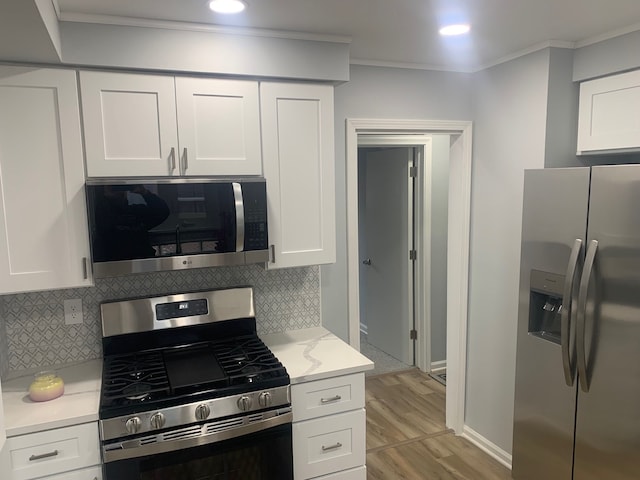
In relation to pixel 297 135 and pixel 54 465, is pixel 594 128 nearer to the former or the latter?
pixel 297 135

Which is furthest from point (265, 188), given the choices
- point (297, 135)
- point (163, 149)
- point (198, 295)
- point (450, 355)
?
point (450, 355)

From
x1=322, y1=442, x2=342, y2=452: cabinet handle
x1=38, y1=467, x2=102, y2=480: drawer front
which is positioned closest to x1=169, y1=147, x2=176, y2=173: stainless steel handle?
x1=38, y1=467, x2=102, y2=480: drawer front

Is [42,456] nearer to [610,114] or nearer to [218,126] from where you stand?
[218,126]

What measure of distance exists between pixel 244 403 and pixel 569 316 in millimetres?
1498

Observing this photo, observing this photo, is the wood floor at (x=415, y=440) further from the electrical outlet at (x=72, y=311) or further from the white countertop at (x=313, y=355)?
the electrical outlet at (x=72, y=311)

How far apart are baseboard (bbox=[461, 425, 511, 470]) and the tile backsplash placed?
1.57 metres

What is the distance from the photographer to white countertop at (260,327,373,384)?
2.19 m

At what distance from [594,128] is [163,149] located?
2.16 metres

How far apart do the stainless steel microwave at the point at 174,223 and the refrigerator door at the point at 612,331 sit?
1.47 m

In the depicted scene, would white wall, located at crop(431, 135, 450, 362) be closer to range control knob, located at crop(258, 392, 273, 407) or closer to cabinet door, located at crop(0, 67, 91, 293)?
range control knob, located at crop(258, 392, 273, 407)

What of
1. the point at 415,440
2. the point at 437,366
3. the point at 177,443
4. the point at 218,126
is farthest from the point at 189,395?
the point at 437,366

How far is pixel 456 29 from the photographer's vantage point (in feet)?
7.30

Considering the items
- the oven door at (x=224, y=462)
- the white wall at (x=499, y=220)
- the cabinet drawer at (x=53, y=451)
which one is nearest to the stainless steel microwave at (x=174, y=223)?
the cabinet drawer at (x=53, y=451)

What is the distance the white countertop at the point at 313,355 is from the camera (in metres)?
2.19
